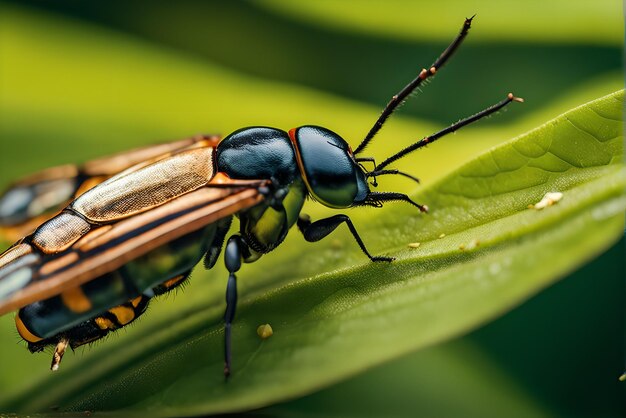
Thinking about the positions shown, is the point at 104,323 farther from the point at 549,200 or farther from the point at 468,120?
the point at 549,200

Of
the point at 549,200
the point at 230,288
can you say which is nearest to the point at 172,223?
the point at 230,288

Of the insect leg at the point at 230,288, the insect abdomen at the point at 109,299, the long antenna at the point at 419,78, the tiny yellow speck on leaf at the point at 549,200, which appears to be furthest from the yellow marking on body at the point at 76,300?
the tiny yellow speck on leaf at the point at 549,200

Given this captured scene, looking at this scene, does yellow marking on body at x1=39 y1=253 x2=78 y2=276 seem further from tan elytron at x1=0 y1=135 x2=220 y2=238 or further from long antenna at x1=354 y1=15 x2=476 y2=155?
long antenna at x1=354 y1=15 x2=476 y2=155

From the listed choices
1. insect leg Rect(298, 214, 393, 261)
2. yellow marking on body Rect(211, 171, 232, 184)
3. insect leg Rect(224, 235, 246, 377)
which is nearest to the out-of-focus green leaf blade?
insect leg Rect(298, 214, 393, 261)

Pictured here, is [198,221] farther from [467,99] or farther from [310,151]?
[467,99]

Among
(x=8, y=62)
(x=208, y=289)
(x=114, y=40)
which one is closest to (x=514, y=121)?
(x=208, y=289)
